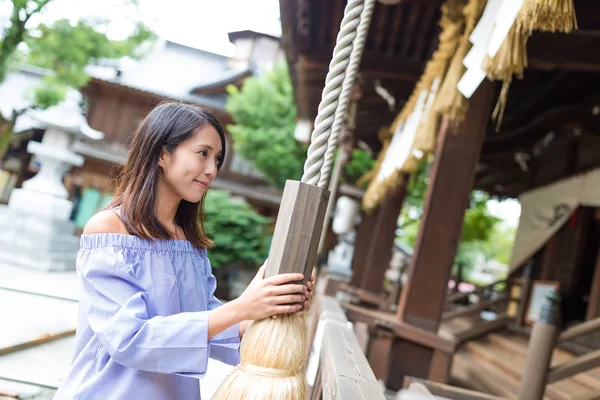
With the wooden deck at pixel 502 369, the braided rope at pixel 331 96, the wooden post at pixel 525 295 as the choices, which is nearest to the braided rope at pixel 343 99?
the braided rope at pixel 331 96

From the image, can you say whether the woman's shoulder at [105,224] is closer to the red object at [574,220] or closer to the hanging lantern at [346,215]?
the red object at [574,220]

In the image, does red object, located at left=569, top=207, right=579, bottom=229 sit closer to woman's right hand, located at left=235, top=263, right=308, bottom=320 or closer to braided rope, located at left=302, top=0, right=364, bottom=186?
braided rope, located at left=302, top=0, right=364, bottom=186

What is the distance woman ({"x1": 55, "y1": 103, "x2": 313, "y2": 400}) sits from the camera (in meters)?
1.14

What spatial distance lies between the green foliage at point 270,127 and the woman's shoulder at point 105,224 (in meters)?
14.5

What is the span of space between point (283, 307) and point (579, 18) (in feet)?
11.8

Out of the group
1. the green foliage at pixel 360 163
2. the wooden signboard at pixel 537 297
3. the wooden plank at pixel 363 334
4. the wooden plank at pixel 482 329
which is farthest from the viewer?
the green foliage at pixel 360 163

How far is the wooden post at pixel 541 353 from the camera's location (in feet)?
9.87

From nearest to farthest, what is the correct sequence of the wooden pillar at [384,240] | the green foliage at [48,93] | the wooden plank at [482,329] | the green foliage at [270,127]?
1. the wooden plank at [482,329]
2. the wooden pillar at [384,240]
3. the green foliage at [48,93]
4. the green foliage at [270,127]

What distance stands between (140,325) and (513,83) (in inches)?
227

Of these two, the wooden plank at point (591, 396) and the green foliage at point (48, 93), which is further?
the green foliage at point (48, 93)

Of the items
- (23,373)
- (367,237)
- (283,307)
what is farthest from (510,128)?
(283,307)

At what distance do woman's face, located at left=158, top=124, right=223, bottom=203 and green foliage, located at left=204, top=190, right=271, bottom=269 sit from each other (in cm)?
1045

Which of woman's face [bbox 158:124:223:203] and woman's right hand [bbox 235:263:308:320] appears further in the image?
woman's face [bbox 158:124:223:203]

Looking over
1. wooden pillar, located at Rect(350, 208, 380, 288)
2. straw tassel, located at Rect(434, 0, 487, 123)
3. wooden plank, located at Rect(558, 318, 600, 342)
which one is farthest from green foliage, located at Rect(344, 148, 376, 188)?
straw tassel, located at Rect(434, 0, 487, 123)
